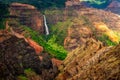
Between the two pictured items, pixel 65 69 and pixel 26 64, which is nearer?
pixel 65 69

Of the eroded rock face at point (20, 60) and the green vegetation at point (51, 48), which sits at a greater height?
the eroded rock face at point (20, 60)

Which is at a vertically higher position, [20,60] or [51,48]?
[20,60]

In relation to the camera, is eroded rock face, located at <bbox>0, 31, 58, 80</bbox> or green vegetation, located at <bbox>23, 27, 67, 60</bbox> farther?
green vegetation, located at <bbox>23, 27, 67, 60</bbox>

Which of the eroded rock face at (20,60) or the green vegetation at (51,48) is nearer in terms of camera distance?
the eroded rock face at (20,60)

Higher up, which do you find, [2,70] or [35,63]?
[2,70]

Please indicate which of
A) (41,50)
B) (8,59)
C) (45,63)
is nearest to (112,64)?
(8,59)

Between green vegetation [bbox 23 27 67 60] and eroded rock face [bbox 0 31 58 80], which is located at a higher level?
eroded rock face [bbox 0 31 58 80]

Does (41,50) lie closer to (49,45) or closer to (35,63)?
(49,45)

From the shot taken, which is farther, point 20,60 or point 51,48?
point 51,48
